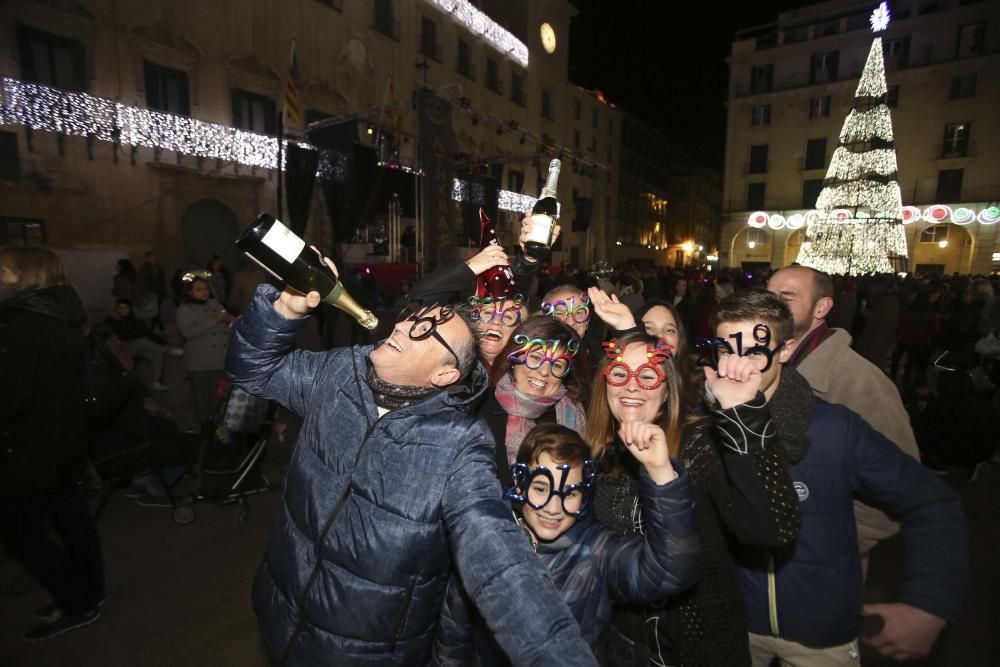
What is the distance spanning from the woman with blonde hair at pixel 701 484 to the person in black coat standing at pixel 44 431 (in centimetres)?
281

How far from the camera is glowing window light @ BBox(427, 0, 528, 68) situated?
854 inches

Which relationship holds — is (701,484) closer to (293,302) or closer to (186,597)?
(293,302)

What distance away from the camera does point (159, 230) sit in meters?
13.8

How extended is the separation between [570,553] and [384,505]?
2.28 feet

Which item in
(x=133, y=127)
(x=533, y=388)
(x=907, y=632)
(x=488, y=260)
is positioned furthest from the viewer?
(x=133, y=127)

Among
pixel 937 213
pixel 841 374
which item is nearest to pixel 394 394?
A: pixel 841 374

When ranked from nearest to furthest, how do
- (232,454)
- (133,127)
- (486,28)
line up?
(232,454), (133,127), (486,28)

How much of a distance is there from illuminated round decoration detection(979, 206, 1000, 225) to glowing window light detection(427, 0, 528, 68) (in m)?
26.1

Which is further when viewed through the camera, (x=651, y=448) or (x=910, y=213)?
(x=910, y=213)

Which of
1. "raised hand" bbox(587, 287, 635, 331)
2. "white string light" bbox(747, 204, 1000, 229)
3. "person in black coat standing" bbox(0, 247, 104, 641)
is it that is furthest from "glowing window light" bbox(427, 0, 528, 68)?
"raised hand" bbox(587, 287, 635, 331)

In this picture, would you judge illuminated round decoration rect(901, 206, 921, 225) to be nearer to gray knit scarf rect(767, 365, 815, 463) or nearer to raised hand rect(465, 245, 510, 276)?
raised hand rect(465, 245, 510, 276)

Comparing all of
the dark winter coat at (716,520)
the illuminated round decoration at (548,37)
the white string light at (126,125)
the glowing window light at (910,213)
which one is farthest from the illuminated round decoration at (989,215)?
the dark winter coat at (716,520)

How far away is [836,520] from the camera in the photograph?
1799 millimetres

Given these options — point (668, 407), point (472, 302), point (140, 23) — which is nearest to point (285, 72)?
point (140, 23)
